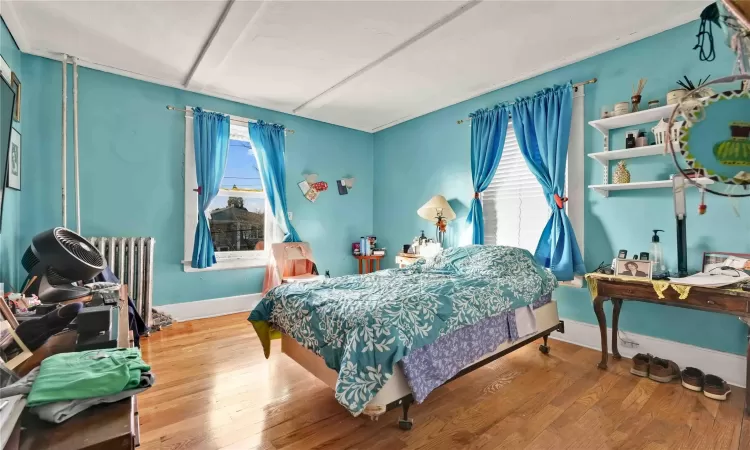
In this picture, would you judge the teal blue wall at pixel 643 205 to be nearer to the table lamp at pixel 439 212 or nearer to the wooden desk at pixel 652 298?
the table lamp at pixel 439 212

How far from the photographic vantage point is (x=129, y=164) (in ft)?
11.1

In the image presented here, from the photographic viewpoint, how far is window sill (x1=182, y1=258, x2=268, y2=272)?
3.68m

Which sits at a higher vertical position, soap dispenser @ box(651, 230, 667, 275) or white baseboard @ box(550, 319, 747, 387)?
soap dispenser @ box(651, 230, 667, 275)

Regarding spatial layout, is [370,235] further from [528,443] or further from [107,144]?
[528,443]

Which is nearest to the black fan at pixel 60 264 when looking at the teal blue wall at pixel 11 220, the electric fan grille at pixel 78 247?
the electric fan grille at pixel 78 247

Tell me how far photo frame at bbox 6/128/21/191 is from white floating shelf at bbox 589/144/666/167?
14.4 ft

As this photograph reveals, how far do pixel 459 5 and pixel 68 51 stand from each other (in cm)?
328

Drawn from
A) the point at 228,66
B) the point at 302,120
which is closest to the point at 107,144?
the point at 228,66

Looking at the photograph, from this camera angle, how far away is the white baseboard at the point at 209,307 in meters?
3.61

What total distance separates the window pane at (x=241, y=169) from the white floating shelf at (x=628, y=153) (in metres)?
3.62

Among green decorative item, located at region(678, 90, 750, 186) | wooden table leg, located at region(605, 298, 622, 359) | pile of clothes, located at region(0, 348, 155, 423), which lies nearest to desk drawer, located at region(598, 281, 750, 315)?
wooden table leg, located at region(605, 298, 622, 359)

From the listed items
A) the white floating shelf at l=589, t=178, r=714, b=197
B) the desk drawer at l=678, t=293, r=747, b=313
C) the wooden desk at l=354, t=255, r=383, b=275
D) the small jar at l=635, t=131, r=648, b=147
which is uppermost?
the small jar at l=635, t=131, r=648, b=147

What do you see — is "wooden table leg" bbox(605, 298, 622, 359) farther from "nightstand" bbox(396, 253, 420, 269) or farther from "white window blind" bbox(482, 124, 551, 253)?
"nightstand" bbox(396, 253, 420, 269)

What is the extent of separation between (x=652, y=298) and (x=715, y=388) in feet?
1.97
